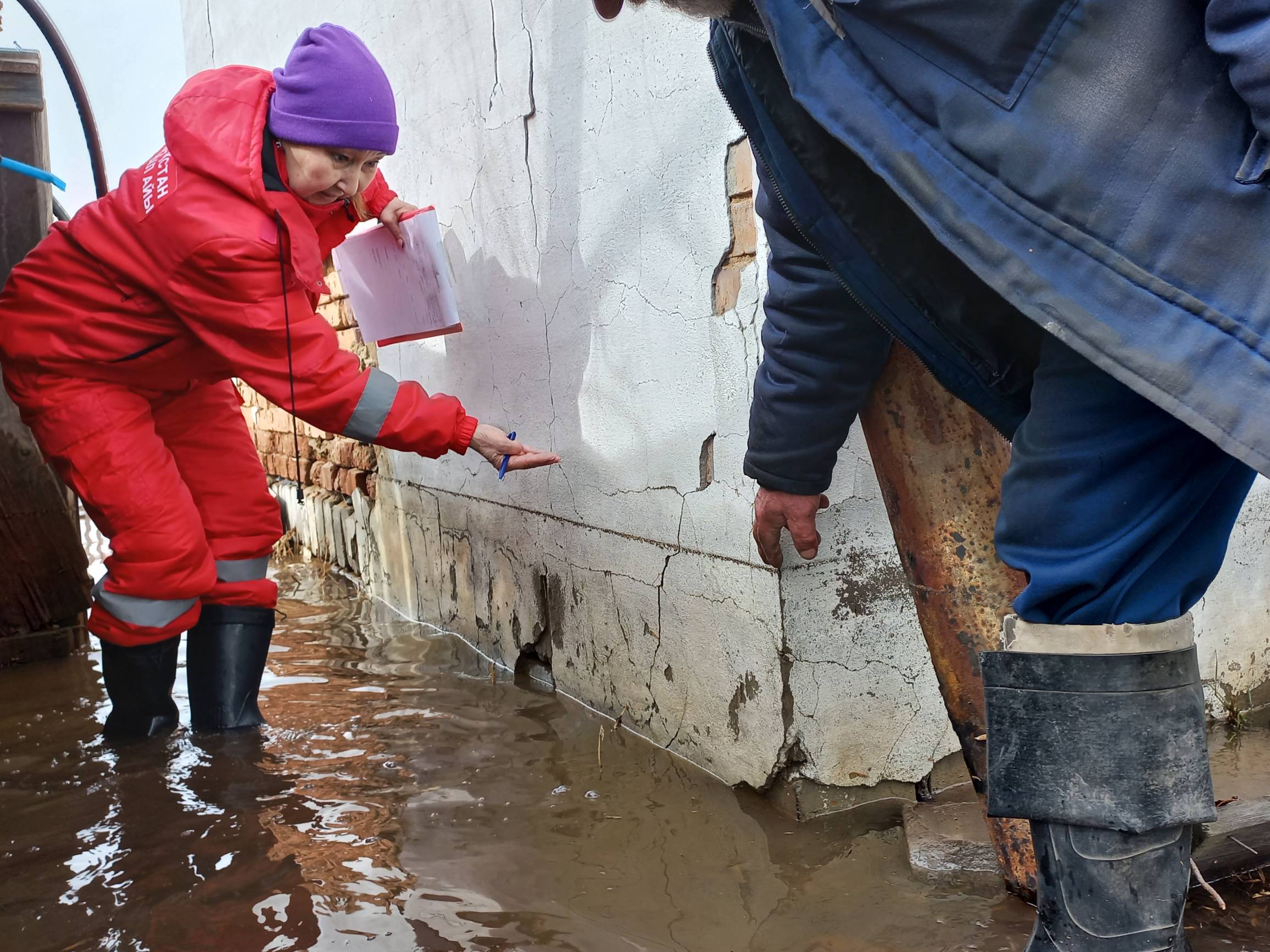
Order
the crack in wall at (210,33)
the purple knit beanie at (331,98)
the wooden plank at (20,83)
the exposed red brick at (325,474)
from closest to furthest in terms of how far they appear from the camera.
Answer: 1. the purple knit beanie at (331,98)
2. the wooden plank at (20,83)
3. the exposed red brick at (325,474)
4. the crack in wall at (210,33)

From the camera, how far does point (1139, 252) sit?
Result: 2.57 ft

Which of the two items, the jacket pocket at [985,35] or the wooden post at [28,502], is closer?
the jacket pocket at [985,35]

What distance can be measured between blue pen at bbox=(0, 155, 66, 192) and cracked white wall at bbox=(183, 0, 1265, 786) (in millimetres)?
1018

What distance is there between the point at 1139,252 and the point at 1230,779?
4.71 ft

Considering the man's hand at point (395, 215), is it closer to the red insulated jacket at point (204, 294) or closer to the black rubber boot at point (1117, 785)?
the red insulated jacket at point (204, 294)

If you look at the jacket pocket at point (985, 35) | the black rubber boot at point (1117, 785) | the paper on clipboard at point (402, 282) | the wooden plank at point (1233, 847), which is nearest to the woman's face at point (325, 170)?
the paper on clipboard at point (402, 282)

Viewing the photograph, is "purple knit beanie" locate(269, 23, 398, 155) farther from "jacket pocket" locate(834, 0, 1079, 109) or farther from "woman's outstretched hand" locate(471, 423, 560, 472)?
"jacket pocket" locate(834, 0, 1079, 109)

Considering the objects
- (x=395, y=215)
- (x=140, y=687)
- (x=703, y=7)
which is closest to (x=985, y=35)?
(x=703, y=7)

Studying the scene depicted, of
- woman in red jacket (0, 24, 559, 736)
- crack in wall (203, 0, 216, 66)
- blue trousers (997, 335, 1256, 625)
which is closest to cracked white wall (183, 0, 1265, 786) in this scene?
woman in red jacket (0, 24, 559, 736)

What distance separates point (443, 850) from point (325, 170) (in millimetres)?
1340

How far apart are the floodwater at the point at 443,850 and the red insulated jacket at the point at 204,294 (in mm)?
705

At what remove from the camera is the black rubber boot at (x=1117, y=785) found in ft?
2.84

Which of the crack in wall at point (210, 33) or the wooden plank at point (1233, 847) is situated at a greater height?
the crack in wall at point (210, 33)

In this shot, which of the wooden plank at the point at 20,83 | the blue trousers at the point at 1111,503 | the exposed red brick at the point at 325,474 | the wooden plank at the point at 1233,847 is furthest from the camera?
the exposed red brick at the point at 325,474
